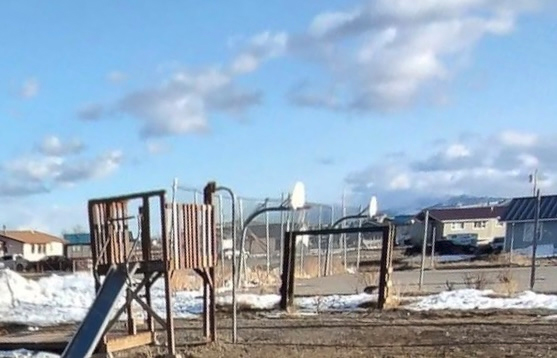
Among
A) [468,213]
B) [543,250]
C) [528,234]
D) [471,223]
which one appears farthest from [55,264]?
[468,213]

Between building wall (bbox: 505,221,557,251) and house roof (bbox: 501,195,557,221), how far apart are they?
489 mm

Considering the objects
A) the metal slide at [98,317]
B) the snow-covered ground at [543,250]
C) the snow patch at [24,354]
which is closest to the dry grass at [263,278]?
the snow patch at [24,354]

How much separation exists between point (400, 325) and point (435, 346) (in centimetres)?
253

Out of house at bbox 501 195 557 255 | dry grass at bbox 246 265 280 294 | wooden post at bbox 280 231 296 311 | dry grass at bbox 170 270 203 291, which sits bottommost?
house at bbox 501 195 557 255

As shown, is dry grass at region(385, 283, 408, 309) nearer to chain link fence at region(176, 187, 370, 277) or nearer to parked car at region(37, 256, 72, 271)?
chain link fence at region(176, 187, 370, 277)

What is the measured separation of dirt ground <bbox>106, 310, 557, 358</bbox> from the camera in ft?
33.8

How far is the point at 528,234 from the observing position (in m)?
51.9

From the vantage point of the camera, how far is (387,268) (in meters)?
16.0

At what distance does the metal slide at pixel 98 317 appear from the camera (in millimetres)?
9211

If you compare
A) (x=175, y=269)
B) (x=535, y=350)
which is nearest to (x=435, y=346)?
(x=535, y=350)

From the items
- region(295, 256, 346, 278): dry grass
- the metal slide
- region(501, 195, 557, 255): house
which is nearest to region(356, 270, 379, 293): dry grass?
region(295, 256, 346, 278): dry grass

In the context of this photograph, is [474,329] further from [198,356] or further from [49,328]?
[49,328]

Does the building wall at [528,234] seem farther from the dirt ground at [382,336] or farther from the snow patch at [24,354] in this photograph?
the snow patch at [24,354]

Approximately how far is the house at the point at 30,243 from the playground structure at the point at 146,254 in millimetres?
75291
